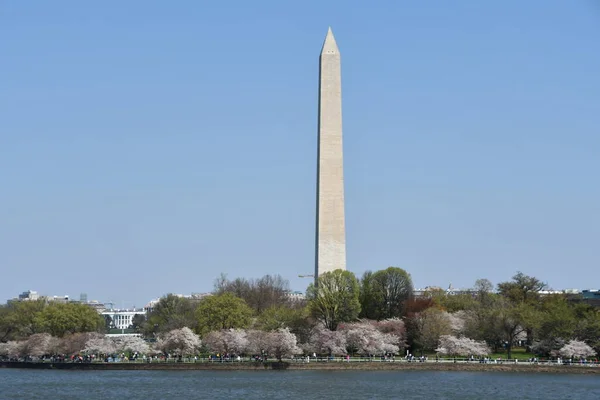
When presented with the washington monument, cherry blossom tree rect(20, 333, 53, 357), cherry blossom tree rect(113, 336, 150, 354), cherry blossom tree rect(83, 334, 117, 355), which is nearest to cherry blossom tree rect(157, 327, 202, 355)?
cherry blossom tree rect(113, 336, 150, 354)

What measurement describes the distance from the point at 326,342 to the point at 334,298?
3693 mm

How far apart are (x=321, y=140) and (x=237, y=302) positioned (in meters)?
14.6

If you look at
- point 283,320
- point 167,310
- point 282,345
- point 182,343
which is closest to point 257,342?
point 282,345

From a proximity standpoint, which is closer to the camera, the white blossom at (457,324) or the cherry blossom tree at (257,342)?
the cherry blossom tree at (257,342)

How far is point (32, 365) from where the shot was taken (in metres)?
80.6

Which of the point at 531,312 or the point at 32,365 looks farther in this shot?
the point at 32,365

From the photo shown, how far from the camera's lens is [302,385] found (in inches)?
2239

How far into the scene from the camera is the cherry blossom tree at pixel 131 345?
8250 centimetres

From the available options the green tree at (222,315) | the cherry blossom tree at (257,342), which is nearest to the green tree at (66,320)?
the green tree at (222,315)

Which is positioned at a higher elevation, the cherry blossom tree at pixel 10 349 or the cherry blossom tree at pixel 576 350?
the cherry blossom tree at pixel 10 349

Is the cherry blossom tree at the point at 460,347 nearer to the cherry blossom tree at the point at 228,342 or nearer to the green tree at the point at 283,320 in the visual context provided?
the green tree at the point at 283,320

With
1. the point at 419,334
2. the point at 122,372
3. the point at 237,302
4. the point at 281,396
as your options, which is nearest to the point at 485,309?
the point at 419,334

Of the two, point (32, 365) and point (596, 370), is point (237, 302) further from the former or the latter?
point (596, 370)

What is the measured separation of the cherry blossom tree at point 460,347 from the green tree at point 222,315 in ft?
51.7
